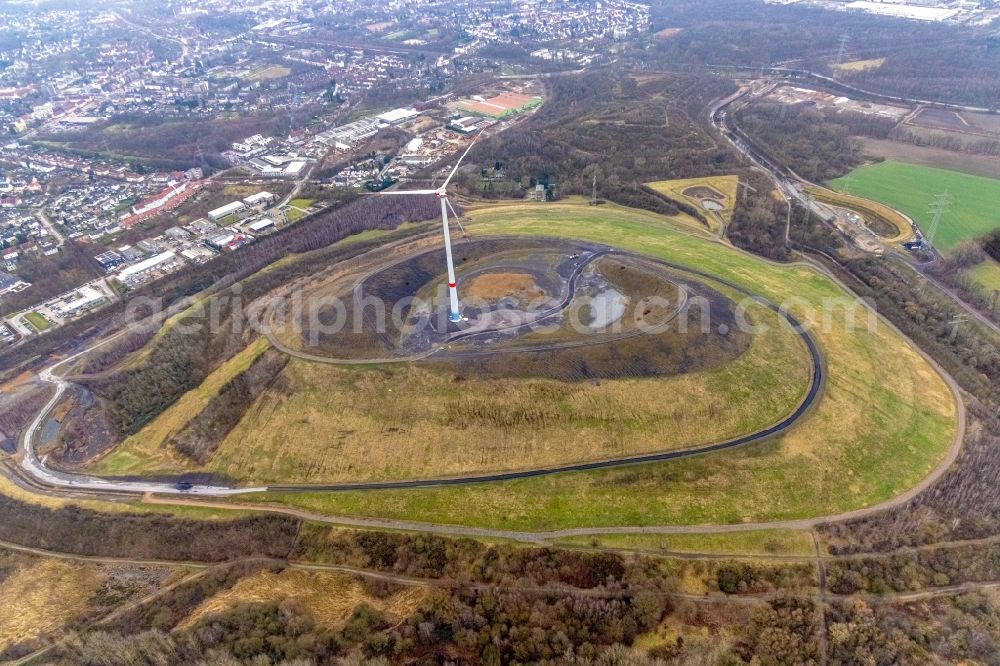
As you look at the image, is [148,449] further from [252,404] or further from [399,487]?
[399,487]

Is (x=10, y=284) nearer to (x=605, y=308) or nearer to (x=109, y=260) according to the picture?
(x=109, y=260)

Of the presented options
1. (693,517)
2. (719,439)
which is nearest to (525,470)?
(693,517)

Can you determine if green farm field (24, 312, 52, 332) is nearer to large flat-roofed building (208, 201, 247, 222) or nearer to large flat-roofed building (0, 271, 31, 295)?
large flat-roofed building (0, 271, 31, 295)

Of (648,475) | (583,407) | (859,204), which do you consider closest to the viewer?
(648,475)

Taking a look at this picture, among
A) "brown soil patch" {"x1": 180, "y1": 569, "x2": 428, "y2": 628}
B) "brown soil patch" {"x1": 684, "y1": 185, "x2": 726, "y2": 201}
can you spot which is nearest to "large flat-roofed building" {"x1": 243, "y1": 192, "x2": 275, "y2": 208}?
"brown soil patch" {"x1": 684, "y1": 185, "x2": 726, "y2": 201}

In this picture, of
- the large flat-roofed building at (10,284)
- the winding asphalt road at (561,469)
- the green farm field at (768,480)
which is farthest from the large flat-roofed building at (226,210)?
the green farm field at (768,480)
